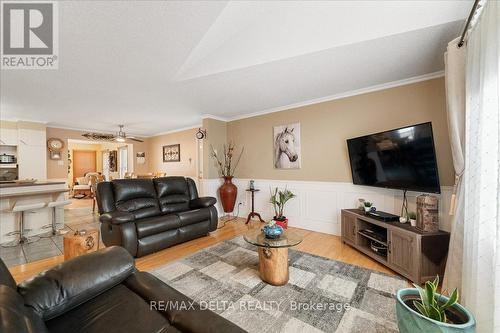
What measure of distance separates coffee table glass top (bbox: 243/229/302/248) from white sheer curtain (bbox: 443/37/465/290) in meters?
1.27

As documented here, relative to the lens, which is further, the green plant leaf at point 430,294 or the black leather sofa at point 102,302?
the green plant leaf at point 430,294

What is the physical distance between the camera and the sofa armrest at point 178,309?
91 cm

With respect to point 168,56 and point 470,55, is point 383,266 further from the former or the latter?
point 168,56

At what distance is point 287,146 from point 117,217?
301 cm

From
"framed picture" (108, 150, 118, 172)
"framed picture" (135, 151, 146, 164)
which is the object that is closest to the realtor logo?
"framed picture" (135, 151, 146, 164)

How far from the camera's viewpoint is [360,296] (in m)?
1.82

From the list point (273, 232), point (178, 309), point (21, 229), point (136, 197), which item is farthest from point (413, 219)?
point (21, 229)

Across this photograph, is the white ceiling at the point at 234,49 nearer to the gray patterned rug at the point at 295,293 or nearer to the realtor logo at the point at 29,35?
the realtor logo at the point at 29,35

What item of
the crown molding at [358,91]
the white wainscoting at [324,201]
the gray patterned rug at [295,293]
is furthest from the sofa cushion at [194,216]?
the crown molding at [358,91]

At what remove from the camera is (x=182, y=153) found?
6.37 metres

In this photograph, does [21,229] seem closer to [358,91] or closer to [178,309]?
[178,309]

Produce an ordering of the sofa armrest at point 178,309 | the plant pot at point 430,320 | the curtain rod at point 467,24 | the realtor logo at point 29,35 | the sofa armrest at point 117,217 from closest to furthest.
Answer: the sofa armrest at point 178,309 → the plant pot at point 430,320 → the curtain rod at point 467,24 → the realtor logo at point 29,35 → the sofa armrest at point 117,217

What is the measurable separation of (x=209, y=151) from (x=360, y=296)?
12.0 ft

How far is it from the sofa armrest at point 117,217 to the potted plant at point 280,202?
224cm
